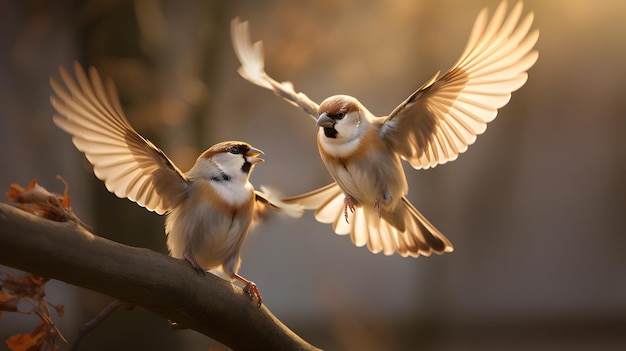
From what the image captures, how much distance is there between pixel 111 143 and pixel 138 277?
0.15 meters

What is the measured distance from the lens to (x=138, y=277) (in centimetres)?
78

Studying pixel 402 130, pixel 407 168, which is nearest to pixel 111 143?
pixel 402 130

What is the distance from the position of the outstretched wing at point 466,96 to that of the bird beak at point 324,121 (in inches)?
3.1

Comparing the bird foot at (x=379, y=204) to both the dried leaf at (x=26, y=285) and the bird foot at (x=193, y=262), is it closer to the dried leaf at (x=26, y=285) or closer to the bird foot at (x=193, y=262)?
the bird foot at (x=193, y=262)

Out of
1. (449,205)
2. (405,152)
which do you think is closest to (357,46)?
(449,205)

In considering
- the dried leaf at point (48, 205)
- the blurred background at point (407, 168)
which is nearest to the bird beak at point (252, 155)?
the dried leaf at point (48, 205)

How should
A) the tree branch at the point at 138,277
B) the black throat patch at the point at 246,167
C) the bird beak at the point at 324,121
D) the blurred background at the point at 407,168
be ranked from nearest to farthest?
the tree branch at the point at 138,277 < the bird beak at the point at 324,121 < the black throat patch at the point at 246,167 < the blurred background at the point at 407,168

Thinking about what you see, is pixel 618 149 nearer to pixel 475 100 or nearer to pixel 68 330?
pixel 68 330

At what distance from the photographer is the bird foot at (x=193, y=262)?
0.87 meters

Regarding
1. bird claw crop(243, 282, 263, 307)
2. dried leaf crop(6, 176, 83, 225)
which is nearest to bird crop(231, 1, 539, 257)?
bird claw crop(243, 282, 263, 307)

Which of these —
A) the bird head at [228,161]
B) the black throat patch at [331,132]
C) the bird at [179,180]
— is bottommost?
the bird at [179,180]

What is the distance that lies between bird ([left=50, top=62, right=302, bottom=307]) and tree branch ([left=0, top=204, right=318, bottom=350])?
33mm

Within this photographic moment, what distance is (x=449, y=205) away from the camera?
8.99 feet

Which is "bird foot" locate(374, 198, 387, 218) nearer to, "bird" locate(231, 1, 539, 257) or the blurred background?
"bird" locate(231, 1, 539, 257)
